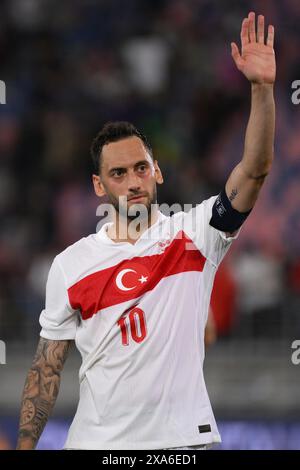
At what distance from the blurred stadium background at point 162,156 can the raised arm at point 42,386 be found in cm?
336

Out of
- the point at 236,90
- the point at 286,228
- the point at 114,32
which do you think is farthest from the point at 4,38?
the point at 286,228

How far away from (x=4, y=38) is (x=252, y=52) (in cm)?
795

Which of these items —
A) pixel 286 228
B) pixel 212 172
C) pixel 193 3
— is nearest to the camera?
pixel 286 228

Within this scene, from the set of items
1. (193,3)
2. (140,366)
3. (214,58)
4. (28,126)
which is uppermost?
(193,3)

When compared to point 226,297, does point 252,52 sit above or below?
above

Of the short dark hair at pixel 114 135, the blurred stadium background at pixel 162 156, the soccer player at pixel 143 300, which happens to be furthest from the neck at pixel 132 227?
the blurred stadium background at pixel 162 156

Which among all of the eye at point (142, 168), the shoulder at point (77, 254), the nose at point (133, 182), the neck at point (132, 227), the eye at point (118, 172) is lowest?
the shoulder at point (77, 254)

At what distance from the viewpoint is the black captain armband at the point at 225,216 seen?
389cm

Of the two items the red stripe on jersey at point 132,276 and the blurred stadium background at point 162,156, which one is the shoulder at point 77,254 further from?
the blurred stadium background at point 162,156

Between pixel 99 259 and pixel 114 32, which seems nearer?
pixel 99 259

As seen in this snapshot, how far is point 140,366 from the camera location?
154 inches

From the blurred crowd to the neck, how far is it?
3.70 metres

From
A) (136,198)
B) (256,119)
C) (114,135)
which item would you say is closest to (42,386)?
(136,198)
